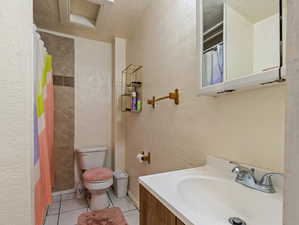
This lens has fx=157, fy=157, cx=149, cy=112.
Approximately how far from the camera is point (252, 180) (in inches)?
29.0

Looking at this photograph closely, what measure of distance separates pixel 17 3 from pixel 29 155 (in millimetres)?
812

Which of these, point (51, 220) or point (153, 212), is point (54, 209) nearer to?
point (51, 220)

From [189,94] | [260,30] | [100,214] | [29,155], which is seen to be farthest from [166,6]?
[100,214]

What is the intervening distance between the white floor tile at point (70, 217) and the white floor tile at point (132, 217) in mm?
549

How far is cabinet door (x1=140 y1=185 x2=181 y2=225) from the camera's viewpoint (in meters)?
0.63

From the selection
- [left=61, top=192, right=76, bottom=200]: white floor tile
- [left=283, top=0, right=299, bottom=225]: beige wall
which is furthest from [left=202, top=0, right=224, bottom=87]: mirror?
[left=61, top=192, right=76, bottom=200]: white floor tile

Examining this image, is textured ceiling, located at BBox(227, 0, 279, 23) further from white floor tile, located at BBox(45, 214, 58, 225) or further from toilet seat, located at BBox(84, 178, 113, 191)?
white floor tile, located at BBox(45, 214, 58, 225)

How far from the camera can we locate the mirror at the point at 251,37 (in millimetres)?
670

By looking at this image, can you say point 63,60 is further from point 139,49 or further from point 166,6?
point 166,6

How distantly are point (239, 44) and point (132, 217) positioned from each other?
1.98 m

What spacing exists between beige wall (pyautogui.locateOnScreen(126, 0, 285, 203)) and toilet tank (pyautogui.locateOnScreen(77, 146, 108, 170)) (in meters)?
0.51

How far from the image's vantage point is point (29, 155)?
867mm

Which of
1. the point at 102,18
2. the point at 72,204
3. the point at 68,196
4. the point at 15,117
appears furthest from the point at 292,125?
the point at 68,196

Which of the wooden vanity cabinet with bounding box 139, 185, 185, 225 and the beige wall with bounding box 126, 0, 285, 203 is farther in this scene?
the beige wall with bounding box 126, 0, 285, 203
